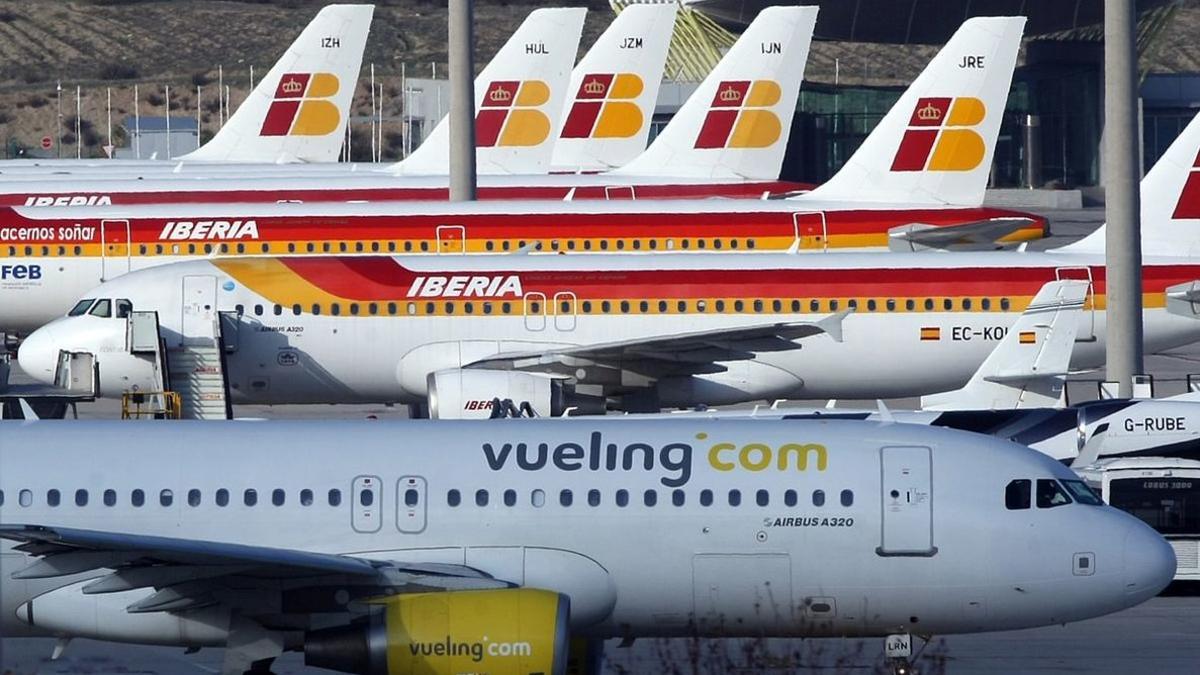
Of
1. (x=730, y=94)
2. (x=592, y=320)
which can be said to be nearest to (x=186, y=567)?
(x=592, y=320)

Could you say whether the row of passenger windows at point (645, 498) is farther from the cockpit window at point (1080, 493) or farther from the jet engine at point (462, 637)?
the cockpit window at point (1080, 493)

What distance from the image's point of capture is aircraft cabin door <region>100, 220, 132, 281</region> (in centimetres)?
4603

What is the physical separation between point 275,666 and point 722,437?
5.80 metres

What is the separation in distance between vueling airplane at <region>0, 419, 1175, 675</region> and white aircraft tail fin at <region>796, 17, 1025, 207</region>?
29258 mm

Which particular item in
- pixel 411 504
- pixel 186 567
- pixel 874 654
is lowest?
pixel 874 654

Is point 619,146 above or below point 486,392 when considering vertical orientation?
above

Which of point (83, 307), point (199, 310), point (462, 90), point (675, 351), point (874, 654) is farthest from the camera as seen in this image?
point (462, 90)

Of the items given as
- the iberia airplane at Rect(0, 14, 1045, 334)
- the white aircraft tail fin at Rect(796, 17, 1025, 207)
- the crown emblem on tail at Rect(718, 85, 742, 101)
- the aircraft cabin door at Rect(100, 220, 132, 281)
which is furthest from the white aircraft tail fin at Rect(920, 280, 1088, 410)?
the crown emblem on tail at Rect(718, 85, 742, 101)

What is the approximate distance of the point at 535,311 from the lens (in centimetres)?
3838

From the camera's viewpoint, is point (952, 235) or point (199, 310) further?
point (952, 235)

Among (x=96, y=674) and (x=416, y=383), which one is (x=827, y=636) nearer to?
(x=96, y=674)

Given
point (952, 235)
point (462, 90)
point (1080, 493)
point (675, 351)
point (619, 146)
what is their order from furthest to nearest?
point (619, 146) < point (462, 90) < point (952, 235) < point (675, 351) < point (1080, 493)

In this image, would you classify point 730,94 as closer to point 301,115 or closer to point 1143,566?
point 301,115

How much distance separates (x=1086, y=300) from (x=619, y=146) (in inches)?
1197
